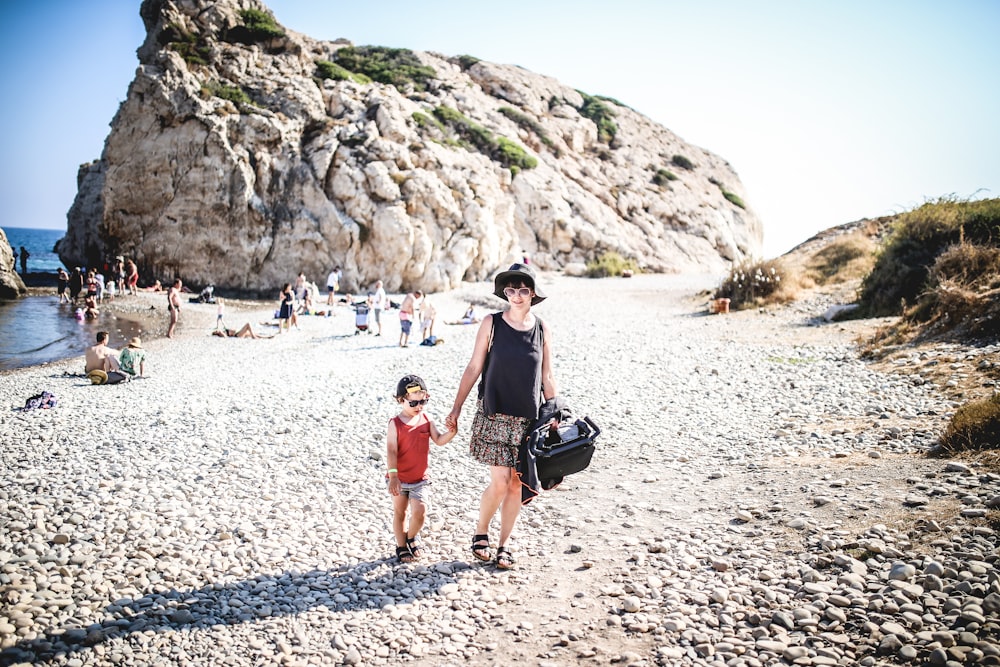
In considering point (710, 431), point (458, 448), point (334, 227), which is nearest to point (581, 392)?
point (710, 431)

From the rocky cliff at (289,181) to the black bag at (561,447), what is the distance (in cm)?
2729

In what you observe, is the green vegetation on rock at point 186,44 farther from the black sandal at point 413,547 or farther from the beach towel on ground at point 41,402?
the black sandal at point 413,547

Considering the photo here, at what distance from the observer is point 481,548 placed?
511 centimetres

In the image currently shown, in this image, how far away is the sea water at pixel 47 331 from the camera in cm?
1664

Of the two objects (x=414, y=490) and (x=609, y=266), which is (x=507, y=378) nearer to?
(x=414, y=490)

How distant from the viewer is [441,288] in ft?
104

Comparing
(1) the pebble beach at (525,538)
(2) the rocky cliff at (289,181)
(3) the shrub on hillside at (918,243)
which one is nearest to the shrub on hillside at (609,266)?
(2) the rocky cliff at (289,181)

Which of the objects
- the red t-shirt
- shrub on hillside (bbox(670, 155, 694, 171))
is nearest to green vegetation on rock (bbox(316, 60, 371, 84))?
shrub on hillside (bbox(670, 155, 694, 171))

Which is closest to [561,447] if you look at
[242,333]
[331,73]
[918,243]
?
[918,243]

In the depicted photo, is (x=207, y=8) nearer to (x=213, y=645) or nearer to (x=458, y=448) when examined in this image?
(x=458, y=448)

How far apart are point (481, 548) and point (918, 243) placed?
16.6 m

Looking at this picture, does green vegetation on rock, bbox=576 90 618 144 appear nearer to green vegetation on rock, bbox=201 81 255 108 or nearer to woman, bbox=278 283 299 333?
green vegetation on rock, bbox=201 81 255 108

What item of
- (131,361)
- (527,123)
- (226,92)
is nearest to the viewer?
(131,361)

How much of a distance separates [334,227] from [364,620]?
28.8 meters
